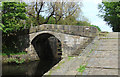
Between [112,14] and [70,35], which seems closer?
[70,35]

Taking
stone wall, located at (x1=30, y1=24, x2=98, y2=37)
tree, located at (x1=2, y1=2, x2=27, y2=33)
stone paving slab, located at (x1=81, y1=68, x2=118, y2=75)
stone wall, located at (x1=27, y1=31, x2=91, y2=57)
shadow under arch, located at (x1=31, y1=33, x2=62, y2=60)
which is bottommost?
shadow under arch, located at (x1=31, y1=33, x2=62, y2=60)

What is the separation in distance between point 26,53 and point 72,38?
12.6 feet

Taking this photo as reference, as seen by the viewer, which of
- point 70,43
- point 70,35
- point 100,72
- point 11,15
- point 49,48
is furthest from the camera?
point 49,48

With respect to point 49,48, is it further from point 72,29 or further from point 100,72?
point 100,72

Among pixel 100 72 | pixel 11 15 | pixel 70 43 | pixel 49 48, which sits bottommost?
pixel 49 48

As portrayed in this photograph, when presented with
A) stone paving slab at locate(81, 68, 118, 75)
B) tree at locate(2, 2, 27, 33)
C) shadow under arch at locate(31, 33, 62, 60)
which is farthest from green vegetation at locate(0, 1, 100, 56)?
stone paving slab at locate(81, 68, 118, 75)

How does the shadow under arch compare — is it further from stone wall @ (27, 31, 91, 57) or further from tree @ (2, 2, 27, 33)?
tree @ (2, 2, 27, 33)

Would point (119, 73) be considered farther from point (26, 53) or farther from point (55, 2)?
point (55, 2)

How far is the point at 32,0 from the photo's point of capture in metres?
13.7

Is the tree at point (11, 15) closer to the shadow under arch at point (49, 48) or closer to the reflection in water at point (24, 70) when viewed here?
the reflection in water at point (24, 70)

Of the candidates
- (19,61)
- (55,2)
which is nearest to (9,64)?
(19,61)

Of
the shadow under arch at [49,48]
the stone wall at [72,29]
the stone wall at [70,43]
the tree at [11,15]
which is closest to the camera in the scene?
the stone wall at [72,29]

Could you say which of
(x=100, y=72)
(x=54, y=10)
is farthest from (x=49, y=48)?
(x=100, y=72)

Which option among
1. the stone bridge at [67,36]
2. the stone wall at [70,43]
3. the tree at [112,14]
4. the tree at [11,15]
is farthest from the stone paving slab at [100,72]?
the tree at [112,14]
